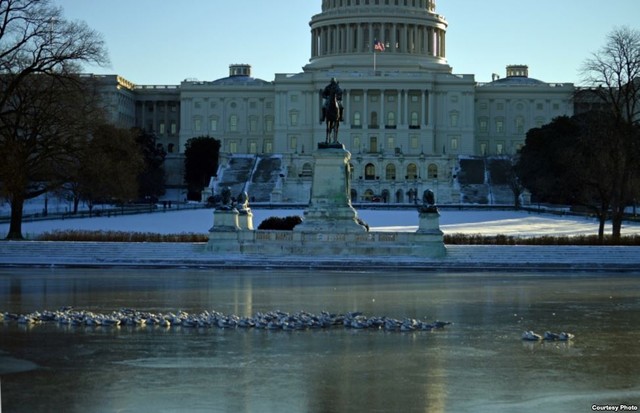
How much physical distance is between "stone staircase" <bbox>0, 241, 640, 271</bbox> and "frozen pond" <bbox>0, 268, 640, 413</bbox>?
11888 millimetres

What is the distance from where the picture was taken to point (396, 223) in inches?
3123

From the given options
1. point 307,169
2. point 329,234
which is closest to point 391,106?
point 307,169

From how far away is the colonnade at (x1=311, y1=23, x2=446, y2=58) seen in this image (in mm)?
167125

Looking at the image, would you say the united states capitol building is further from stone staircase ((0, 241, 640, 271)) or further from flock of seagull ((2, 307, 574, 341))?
flock of seagull ((2, 307, 574, 341))

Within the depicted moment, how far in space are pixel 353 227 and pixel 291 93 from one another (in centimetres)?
11395

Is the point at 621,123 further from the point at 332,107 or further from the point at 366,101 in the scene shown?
the point at 366,101

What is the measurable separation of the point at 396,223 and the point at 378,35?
9132cm

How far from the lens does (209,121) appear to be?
168625 mm

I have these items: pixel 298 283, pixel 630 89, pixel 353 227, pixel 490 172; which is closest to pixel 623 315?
pixel 298 283

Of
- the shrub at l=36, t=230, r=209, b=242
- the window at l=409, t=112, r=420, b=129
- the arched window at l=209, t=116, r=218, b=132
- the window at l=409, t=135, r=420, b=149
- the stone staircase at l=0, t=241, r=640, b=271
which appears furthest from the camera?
the arched window at l=209, t=116, r=218, b=132

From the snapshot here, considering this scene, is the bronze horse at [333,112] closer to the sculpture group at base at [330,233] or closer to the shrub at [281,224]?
the sculpture group at base at [330,233]

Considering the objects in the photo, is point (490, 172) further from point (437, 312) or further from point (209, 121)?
point (437, 312)

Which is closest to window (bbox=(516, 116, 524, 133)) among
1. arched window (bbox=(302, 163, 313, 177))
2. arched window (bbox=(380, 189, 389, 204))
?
arched window (bbox=(302, 163, 313, 177))

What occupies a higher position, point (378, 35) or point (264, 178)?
point (378, 35)
